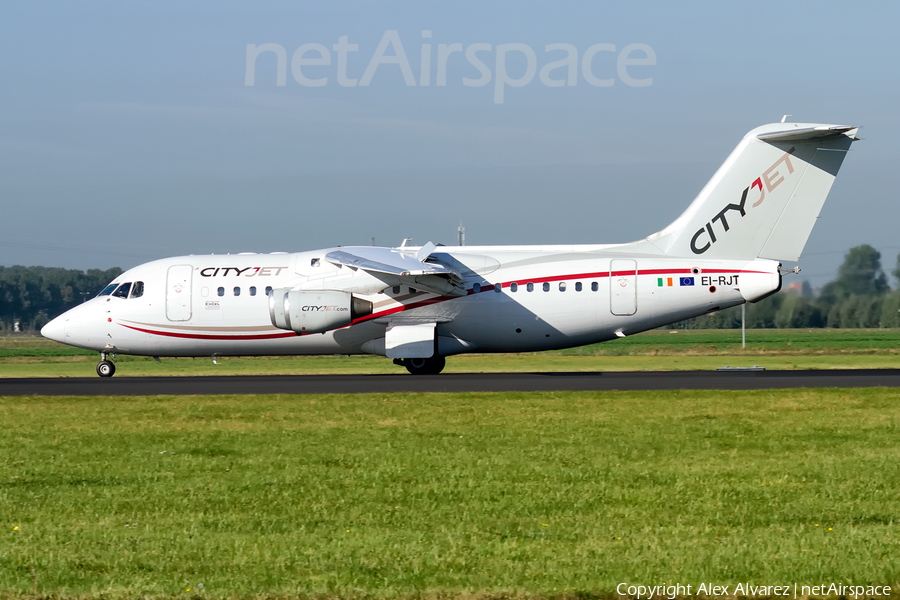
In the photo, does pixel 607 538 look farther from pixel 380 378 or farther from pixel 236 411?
pixel 380 378

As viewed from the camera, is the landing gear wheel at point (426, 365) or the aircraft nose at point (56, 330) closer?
the landing gear wheel at point (426, 365)

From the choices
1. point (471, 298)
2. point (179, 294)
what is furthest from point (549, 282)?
point (179, 294)

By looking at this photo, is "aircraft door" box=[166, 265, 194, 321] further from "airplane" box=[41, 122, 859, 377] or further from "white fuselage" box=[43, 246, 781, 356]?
"airplane" box=[41, 122, 859, 377]

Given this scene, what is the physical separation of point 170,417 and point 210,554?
1137cm

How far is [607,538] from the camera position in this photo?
9016 millimetres

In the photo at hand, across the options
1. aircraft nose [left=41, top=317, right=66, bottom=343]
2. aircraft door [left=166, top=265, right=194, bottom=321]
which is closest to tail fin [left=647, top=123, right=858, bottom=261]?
aircraft door [left=166, top=265, right=194, bottom=321]

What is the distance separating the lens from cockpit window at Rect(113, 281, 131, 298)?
33.5 metres

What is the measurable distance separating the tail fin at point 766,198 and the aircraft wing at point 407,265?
6.97 m

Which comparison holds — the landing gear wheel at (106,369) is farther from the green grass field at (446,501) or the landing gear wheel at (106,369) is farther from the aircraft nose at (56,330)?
the green grass field at (446,501)

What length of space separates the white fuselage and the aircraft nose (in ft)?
8.20

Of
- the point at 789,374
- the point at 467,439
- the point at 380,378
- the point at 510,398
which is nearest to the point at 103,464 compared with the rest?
the point at 467,439

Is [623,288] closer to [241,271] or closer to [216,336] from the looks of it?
[241,271]

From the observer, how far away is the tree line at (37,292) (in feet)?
367

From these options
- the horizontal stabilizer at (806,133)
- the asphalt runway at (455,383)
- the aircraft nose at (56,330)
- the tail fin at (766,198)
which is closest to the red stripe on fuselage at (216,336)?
the asphalt runway at (455,383)
